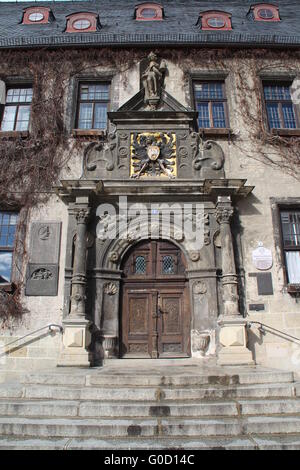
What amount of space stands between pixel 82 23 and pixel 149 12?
261 centimetres

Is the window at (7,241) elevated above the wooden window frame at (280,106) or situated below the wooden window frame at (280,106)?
below

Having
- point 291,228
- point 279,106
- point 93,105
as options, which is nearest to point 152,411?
point 291,228

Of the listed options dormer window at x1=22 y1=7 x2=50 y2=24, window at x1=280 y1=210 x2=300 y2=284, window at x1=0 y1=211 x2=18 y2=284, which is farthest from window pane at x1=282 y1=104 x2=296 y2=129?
dormer window at x1=22 y1=7 x2=50 y2=24

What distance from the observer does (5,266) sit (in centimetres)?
838

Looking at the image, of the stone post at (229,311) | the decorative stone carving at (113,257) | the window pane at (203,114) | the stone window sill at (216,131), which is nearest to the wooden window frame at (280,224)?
the stone post at (229,311)

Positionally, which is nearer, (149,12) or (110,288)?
(110,288)

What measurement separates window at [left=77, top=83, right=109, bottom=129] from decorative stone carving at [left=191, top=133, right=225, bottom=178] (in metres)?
2.60

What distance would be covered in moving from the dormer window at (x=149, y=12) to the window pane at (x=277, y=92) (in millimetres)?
4881

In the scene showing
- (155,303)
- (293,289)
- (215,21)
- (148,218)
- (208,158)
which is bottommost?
(155,303)

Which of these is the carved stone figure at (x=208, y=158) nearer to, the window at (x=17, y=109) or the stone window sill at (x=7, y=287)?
the window at (x=17, y=109)

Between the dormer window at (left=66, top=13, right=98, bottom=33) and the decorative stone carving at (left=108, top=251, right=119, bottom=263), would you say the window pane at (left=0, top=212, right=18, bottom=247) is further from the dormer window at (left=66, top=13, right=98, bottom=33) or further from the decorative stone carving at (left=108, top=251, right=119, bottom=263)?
the dormer window at (left=66, top=13, right=98, bottom=33)

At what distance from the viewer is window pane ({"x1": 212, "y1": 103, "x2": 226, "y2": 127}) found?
977cm

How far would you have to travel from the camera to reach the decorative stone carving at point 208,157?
344 inches

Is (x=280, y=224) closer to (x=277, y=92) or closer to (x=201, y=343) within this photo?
(x=201, y=343)
